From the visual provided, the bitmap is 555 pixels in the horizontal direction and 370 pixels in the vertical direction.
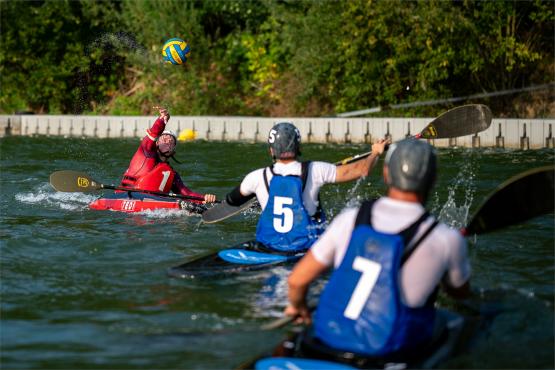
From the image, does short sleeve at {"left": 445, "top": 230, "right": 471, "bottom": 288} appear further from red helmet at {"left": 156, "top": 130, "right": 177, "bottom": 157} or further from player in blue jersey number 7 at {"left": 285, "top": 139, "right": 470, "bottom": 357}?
red helmet at {"left": 156, "top": 130, "right": 177, "bottom": 157}

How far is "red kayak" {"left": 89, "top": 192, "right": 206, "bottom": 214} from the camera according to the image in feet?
38.2

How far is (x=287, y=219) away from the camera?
7.87 meters

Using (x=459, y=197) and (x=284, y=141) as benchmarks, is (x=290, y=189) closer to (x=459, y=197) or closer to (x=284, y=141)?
(x=284, y=141)

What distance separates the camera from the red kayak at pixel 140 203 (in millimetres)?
11648

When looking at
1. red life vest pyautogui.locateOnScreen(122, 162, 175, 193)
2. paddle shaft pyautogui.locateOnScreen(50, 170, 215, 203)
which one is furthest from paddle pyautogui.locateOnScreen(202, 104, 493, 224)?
paddle shaft pyautogui.locateOnScreen(50, 170, 215, 203)

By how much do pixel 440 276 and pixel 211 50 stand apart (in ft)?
69.5

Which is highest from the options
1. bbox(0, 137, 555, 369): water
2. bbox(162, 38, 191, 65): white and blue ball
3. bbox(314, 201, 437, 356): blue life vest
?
bbox(162, 38, 191, 65): white and blue ball

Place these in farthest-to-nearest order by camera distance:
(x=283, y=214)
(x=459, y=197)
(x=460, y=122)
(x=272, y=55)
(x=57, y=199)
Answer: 1. (x=272, y=55)
2. (x=57, y=199)
3. (x=459, y=197)
4. (x=460, y=122)
5. (x=283, y=214)

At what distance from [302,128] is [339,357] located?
52.6 ft

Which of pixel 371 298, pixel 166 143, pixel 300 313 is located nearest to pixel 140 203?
pixel 166 143

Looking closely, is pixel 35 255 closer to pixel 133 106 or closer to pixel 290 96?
pixel 290 96

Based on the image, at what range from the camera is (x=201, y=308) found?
6930mm

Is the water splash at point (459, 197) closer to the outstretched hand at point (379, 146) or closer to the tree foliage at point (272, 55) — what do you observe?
the outstretched hand at point (379, 146)

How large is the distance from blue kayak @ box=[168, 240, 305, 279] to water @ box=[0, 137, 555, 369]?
0.08m
